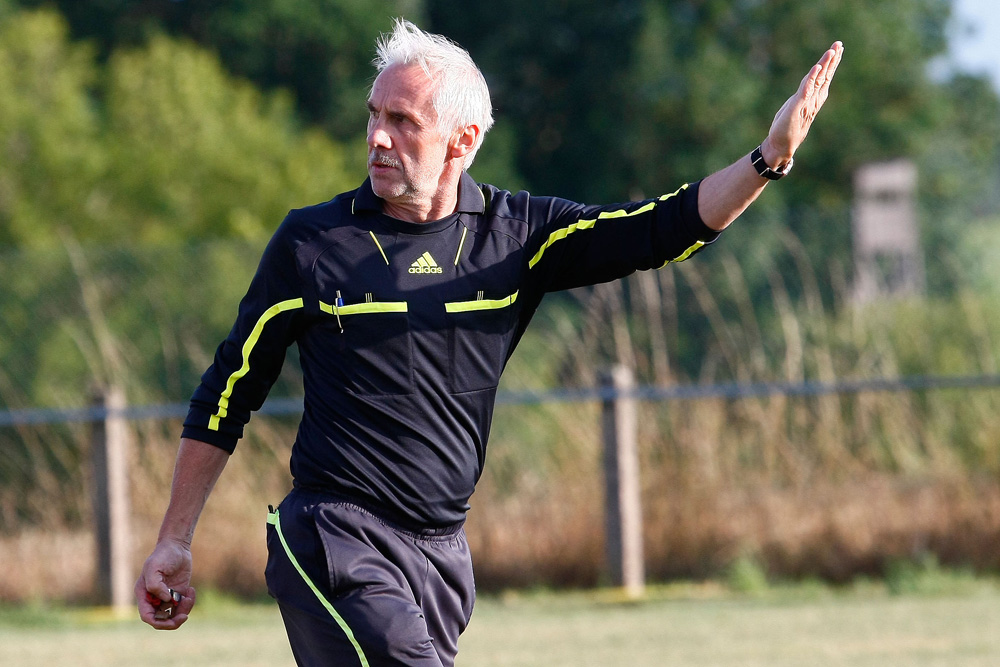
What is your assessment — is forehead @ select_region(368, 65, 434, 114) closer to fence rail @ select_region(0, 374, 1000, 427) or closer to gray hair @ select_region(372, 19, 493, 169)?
gray hair @ select_region(372, 19, 493, 169)

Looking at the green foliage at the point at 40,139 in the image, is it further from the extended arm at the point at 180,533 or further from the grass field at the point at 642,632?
the extended arm at the point at 180,533

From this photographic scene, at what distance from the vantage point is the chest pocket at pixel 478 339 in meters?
3.44

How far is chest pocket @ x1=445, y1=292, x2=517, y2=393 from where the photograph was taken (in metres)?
3.44

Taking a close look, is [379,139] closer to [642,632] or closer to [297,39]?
[642,632]

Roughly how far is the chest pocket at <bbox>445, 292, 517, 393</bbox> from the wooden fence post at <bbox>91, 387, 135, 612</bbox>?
5.72 m

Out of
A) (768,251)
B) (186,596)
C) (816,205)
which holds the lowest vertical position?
(186,596)

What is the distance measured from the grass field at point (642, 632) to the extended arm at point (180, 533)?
345 centimetres

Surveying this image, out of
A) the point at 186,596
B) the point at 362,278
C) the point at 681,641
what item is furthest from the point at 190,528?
the point at 681,641

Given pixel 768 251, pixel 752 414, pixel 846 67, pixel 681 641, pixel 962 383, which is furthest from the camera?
pixel 846 67

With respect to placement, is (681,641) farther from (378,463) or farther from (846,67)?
(846,67)

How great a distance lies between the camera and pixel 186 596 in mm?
3430

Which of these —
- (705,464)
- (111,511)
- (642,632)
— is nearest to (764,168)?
(642,632)

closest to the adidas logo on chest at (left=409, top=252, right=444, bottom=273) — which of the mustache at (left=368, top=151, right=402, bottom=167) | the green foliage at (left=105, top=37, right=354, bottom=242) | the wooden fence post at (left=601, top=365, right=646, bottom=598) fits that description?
the mustache at (left=368, top=151, right=402, bottom=167)

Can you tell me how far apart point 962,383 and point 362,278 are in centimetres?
621
